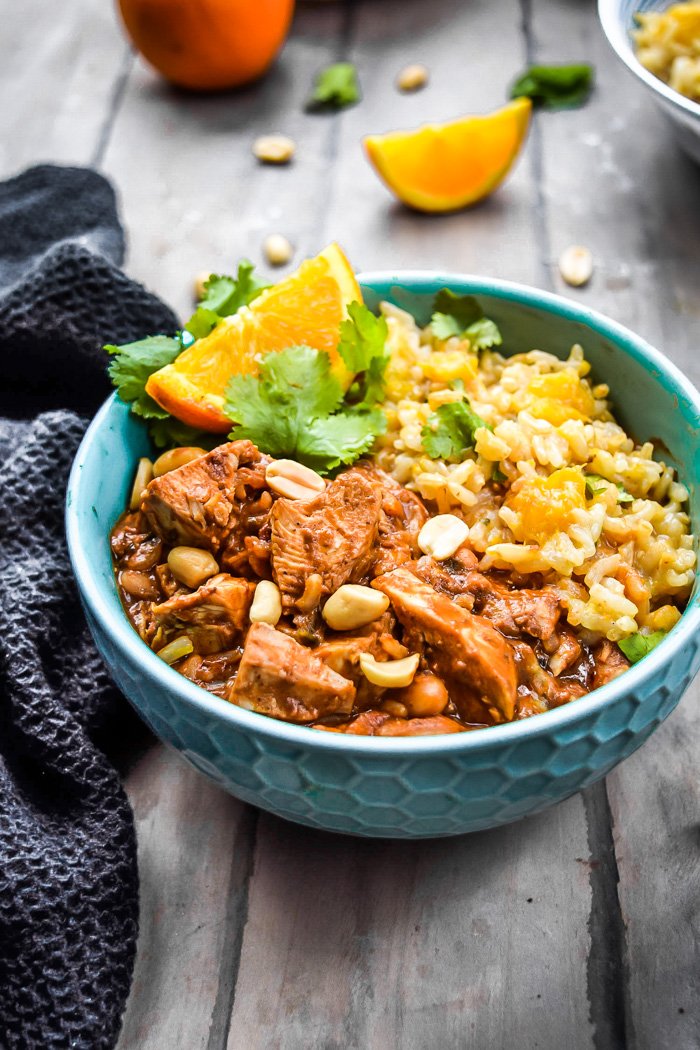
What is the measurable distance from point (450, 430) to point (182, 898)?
40.7 inches

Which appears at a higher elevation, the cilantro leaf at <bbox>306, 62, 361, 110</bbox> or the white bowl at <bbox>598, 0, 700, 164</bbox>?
the white bowl at <bbox>598, 0, 700, 164</bbox>

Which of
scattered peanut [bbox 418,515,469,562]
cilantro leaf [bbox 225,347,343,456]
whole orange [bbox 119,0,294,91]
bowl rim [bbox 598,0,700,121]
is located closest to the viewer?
scattered peanut [bbox 418,515,469,562]

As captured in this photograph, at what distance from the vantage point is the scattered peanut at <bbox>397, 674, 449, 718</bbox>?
1.76 m

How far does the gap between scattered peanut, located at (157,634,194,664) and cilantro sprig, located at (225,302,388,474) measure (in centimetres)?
45

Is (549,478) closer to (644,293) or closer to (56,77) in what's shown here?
(644,293)

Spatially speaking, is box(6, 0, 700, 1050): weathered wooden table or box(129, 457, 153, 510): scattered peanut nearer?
box(6, 0, 700, 1050): weathered wooden table

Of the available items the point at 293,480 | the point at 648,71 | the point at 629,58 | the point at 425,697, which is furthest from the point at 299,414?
the point at 648,71

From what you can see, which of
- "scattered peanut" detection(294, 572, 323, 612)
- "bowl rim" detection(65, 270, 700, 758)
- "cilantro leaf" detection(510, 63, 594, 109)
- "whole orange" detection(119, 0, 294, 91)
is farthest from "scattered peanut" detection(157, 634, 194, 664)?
"cilantro leaf" detection(510, 63, 594, 109)

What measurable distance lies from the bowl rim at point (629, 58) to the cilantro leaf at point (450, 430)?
1.14 m

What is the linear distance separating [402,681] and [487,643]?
152 millimetres

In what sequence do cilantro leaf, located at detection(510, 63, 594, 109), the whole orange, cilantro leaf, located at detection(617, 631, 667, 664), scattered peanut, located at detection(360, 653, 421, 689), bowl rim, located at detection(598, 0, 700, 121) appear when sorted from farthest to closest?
cilantro leaf, located at detection(510, 63, 594, 109) < the whole orange < bowl rim, located at detection(598, 0, 700, 121) < cilantro leaf, located at detection(617, 631, 667, 664) < scattered peanut, located at detection(360, 653, 421, 689)

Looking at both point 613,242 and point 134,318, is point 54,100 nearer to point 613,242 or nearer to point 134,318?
point 134,318

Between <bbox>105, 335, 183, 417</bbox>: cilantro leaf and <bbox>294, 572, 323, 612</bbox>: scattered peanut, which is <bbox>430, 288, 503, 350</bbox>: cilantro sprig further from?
<bbox>294, 572, 323, 612</bbox>: scattered peanut

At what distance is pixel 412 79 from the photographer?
12.5 ft
